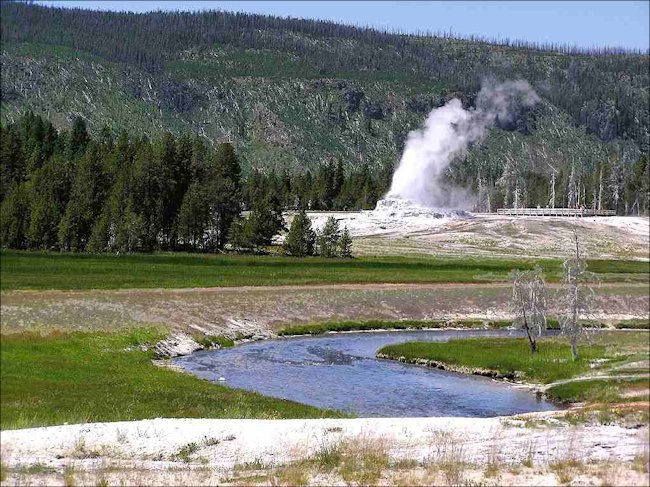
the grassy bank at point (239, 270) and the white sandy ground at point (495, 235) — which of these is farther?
the white sandy ground at point (495, 235)

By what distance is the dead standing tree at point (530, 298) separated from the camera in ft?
139

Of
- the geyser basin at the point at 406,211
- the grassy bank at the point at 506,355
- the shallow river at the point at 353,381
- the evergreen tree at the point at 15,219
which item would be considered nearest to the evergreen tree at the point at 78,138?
the geyser basin at the point at 406,211

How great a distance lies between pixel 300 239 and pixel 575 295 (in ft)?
242

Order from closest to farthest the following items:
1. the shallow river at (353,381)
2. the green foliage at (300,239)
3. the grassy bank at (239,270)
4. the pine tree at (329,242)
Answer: the grassy bank at (239,270) < the shallow river at (353,381) < the green foliage at (300,239) < the pine tree at (329,242)

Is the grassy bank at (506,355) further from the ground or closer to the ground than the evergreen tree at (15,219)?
closer to the ground

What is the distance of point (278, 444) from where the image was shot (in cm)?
2022

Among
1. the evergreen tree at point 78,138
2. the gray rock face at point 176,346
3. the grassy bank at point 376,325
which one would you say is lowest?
the grassy bank at point 376,325

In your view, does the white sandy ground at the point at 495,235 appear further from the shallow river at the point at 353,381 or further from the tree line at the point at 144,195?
the tree line at the point at 144,195

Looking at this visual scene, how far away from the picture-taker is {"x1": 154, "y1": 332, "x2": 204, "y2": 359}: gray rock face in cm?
4338

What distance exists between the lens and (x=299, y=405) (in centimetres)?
3180

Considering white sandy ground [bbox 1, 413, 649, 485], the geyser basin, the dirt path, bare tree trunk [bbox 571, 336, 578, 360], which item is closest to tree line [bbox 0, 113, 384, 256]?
the dirt path

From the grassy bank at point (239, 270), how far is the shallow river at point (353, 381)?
18.2 ft

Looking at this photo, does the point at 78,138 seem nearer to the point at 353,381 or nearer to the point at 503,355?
the point at 503,355

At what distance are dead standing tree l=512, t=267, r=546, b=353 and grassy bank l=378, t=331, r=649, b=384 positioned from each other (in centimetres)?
126
